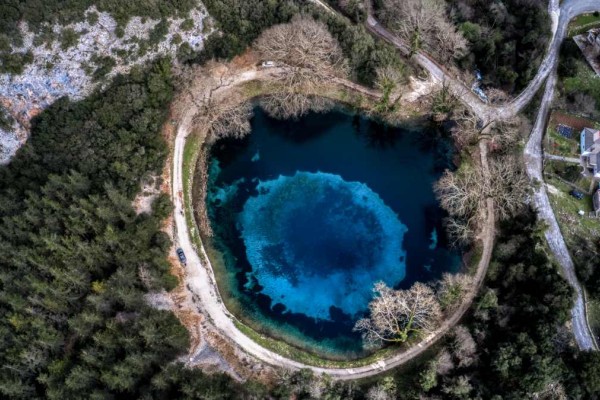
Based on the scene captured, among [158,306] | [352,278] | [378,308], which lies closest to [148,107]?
[158,306]

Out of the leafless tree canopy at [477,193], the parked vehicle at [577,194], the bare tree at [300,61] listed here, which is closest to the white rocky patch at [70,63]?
the bare tree at [300,61]

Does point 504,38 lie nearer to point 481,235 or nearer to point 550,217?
point 550,217

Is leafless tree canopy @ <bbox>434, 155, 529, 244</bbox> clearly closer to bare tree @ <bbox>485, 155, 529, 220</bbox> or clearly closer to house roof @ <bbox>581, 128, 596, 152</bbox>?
bare tree @ <bbox>485, 155, 529, 220</bbox>

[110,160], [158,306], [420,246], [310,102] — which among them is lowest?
[420,246]

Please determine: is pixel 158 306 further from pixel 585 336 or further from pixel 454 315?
pixel 585 336

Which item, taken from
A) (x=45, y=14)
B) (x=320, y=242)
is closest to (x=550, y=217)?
(x=320, y=242)

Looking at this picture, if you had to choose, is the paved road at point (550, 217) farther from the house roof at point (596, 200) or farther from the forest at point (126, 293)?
the house roof at point (596, 200)

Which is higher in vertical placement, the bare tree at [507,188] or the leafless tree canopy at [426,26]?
the leafless tree canopy at [426,26]

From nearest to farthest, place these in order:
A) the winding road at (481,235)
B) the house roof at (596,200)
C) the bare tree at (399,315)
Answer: the bare tree at (399,315)
the winding road at (481,235)
the house roof at (596,200)
